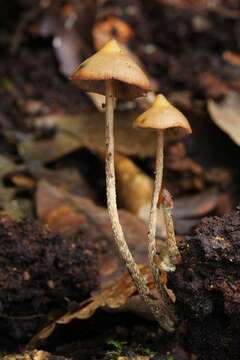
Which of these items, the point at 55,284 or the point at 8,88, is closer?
the point at 55,284

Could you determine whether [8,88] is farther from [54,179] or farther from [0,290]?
[0,290]

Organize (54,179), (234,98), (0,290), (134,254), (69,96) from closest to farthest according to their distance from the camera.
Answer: (0,290)
(134,254)
(54,179)
(234,98)
(69,96)

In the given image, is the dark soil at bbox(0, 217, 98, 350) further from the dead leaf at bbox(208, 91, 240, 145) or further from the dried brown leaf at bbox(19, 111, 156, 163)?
the dead leaf at bbox(208, 91, 240, 145)

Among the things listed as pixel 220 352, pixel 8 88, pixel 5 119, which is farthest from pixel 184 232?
pixel 8 88

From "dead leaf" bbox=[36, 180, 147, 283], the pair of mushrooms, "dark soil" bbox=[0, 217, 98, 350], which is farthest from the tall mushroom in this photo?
"dead leaf" bbox=[36, 180, 147, 283]

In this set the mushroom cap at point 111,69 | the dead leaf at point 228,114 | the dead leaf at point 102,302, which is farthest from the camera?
the dead leaf at point 228,114

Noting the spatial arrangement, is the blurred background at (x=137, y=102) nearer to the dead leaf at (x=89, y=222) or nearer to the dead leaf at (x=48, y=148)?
the dead leaf at (x=48, y=148)

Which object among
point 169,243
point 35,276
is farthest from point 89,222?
point 169,243

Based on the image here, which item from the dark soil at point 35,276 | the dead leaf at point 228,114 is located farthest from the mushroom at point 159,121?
the dead leaf at point 228,114
